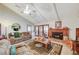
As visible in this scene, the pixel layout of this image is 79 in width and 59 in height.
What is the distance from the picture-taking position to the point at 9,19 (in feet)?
7.16

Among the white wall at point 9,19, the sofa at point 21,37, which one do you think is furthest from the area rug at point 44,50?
the white wall at point 9,19

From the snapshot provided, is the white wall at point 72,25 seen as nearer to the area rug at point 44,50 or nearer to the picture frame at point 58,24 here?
the picture frame at point 58,24

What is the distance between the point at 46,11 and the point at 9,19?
2.16ft

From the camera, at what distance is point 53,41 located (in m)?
2.21

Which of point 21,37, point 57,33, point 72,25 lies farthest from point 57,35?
point 21,37

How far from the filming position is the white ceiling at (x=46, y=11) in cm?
212

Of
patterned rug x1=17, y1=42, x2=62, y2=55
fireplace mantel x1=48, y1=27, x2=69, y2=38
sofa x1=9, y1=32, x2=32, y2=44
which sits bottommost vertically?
patterned rug x1=17, y1=42, x2=62, y2=55

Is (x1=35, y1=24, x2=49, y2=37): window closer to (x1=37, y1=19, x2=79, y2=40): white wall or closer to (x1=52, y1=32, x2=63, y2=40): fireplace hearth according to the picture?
(x1=52, y1=32, x2=63, y2=40): fireplace hearth

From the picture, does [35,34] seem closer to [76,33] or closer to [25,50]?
[25,50]

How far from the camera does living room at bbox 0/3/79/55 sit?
2.14 m

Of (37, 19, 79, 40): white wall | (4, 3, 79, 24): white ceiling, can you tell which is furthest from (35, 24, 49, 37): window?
(37, 19, 79, 40): white wall

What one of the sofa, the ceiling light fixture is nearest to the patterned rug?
the sofa

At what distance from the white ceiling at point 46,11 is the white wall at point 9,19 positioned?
72 millimetres

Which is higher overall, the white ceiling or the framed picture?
the white ceiling
